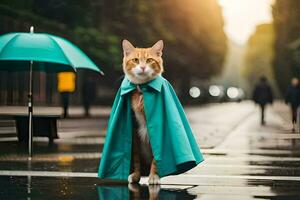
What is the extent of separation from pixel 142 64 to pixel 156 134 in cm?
89

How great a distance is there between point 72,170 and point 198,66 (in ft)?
213

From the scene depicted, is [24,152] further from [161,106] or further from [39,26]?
[39,26]

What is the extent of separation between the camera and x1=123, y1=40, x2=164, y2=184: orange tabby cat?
30.2ft

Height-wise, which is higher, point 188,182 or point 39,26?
point 39,26

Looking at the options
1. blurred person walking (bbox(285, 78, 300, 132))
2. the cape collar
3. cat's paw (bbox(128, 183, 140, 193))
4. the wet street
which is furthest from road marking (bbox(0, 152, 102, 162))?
blurred person walking (bbox(285, 78, 300, 132))

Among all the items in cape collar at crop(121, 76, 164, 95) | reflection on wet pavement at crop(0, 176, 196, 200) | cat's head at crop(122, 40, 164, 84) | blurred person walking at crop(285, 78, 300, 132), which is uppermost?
cat's head at crop(122, 40, 164, 84)

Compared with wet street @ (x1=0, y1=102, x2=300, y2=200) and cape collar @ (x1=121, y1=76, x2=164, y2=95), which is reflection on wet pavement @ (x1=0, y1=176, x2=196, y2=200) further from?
cape collar @ (x1=121, y1=76, x2=164, y2=95)

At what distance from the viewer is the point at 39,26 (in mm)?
37531

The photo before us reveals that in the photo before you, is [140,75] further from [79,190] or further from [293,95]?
[293,95]

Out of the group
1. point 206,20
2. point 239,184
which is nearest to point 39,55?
point 239,184

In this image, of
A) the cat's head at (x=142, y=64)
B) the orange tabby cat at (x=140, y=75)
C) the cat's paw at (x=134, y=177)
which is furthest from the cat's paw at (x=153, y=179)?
the cat's head at (x=142, y=64)

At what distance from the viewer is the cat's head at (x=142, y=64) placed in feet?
30.1

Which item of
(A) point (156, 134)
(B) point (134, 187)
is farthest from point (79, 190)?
(A) point (156, 134)

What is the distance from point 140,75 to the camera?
9195mm
